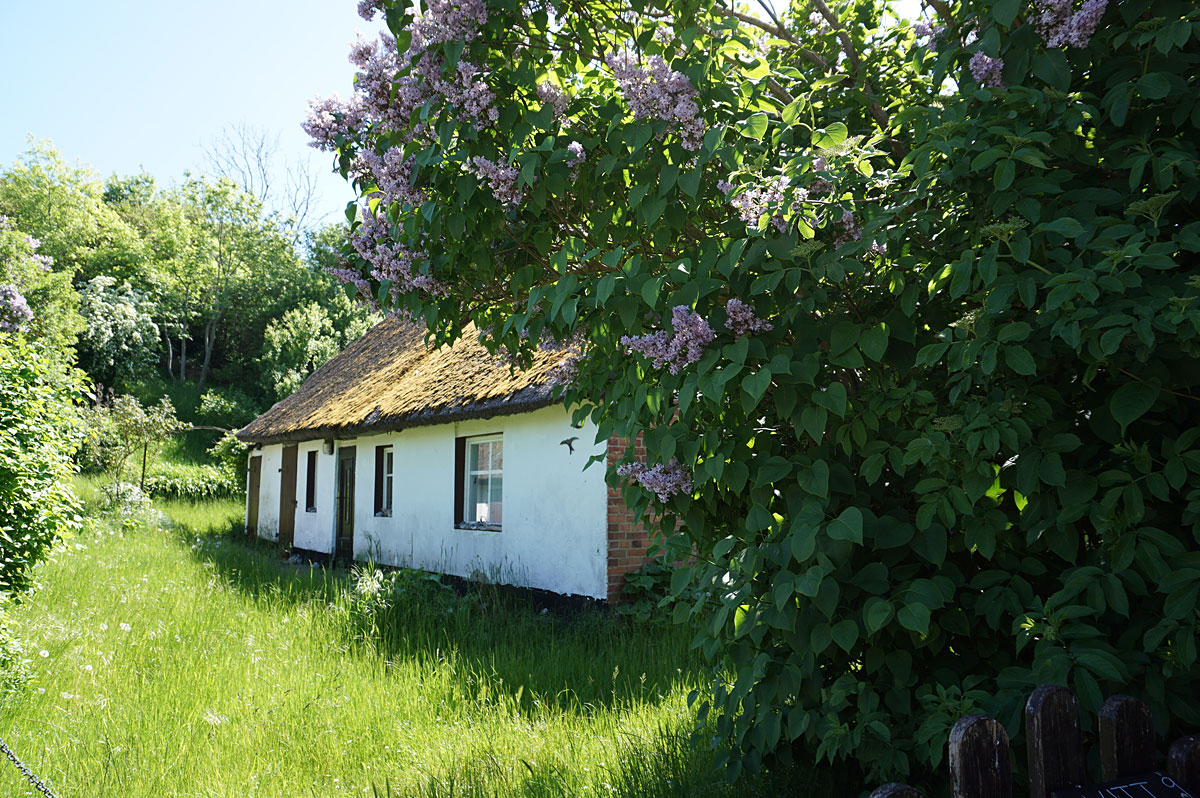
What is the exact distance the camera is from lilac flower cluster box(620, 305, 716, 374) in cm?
239

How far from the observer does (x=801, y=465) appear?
8.52 feet

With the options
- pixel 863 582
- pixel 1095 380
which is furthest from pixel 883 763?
pixel 1095 380

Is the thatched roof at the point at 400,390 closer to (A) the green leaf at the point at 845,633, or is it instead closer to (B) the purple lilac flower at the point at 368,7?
(B) the purple lilac flower at the point at 368,7

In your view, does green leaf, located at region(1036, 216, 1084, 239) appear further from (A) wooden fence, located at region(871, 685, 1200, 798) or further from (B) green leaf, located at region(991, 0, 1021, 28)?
(A) wooden fence, located at region(871, 685, 1200, 798)

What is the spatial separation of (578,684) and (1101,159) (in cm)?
456

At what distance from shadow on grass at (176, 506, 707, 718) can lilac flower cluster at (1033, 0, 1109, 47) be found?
2.88 meters

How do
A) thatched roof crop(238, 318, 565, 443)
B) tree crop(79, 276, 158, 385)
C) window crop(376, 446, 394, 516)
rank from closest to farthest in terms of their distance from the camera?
thatched roof crop(238, 318, 565, 443) → window crop(376, 446, 394, 516) → tree crop(79, 276, 158, 385)

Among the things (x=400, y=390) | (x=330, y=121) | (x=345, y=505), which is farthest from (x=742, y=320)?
(x=345, y=505)

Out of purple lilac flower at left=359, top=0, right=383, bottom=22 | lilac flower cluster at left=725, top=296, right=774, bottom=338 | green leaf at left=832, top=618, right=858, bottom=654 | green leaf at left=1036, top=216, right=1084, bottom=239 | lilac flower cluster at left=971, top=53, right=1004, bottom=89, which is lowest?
green leaf at left=832, top=618, right=858, bottom=654

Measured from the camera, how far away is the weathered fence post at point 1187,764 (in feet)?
5.82

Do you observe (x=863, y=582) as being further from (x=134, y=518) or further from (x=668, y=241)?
(x=134, y=518)

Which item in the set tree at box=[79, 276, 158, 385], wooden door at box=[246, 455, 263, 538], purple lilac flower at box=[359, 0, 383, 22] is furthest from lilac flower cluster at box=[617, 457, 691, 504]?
tree at box=[79, 276, 158, 385]

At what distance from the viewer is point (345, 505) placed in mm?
15328

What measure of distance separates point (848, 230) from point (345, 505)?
14376 mm
